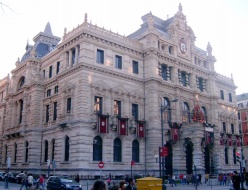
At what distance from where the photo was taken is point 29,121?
1991 inches

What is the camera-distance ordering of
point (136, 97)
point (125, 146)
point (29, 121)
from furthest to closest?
point (29, 121) < point (136, 97) < point (125, 146)

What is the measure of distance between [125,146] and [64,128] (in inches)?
344

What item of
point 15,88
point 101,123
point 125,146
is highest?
point 15,88

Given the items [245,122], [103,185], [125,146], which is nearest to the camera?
[103,185]

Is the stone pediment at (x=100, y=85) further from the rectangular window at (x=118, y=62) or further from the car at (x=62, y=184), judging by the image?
the car at (x=62, y=184)

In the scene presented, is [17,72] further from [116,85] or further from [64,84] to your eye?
[116,85]

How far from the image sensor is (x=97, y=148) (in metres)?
40.4

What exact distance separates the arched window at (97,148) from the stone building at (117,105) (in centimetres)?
13

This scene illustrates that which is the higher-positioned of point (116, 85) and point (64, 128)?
point (116, 85)

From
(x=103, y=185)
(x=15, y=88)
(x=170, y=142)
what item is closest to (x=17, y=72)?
(x=15, y=88)

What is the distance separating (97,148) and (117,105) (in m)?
7.19

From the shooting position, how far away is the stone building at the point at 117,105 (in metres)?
40.9

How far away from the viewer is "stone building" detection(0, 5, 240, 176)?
4088cm

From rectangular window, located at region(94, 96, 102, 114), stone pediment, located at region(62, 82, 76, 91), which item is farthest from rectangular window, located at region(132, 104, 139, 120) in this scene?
stone pediment, located at region(62, 82, 76, 91)
